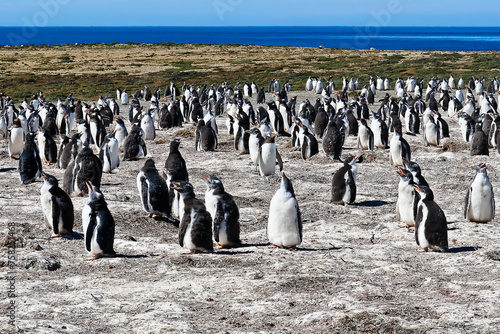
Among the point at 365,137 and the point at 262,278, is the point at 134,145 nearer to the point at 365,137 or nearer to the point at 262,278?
the point at 365,137

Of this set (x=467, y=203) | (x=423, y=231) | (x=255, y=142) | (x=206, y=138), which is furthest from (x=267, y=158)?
(x=423, y=231)

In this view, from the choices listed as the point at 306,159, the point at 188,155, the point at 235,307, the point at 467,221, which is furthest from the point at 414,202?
the point at 188,155

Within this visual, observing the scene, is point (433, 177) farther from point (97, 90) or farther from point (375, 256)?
point (97, 90)

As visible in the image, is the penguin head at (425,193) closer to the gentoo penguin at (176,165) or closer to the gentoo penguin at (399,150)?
the gentoo penguin at (176,165)

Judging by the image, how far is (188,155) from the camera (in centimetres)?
1705

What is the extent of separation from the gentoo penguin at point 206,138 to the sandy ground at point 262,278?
223 inches

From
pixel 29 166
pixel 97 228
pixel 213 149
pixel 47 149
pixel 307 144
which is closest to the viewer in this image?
pixel 97 228

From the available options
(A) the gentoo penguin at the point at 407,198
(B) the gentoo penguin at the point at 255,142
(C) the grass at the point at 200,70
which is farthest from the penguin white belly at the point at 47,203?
(C) the grass at the point at 200,70

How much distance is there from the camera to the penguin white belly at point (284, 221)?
8141 millimetres

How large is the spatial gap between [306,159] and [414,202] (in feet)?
22.0

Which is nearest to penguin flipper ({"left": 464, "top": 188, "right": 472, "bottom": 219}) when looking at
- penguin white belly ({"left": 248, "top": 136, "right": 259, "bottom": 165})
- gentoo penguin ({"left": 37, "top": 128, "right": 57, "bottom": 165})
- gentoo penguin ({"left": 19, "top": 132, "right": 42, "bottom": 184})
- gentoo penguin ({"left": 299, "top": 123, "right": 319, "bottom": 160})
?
penguin white belly ({"left": 248, "top": 136, "right": 259, "bottom": 165})

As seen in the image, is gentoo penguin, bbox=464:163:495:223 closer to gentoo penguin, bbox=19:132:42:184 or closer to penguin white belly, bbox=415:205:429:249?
penguin white belly, bbox=415:205:429:249

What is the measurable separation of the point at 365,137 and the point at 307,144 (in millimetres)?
1816

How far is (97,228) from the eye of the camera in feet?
25.7
